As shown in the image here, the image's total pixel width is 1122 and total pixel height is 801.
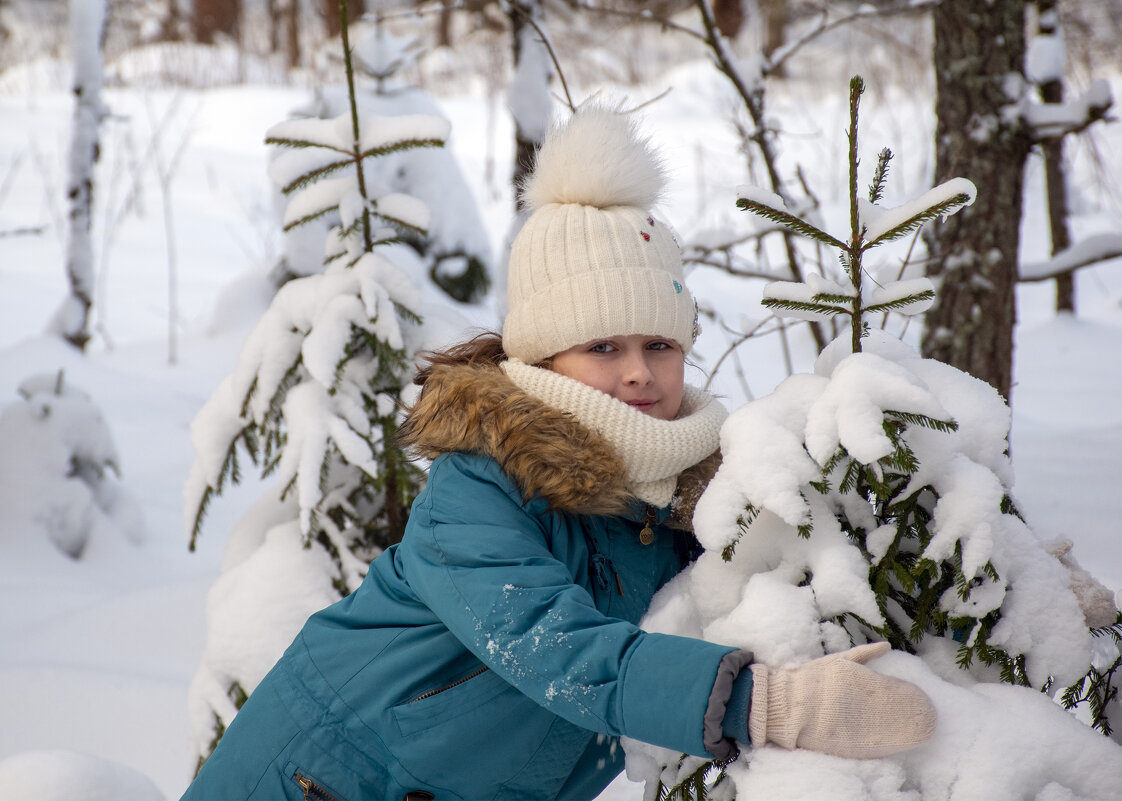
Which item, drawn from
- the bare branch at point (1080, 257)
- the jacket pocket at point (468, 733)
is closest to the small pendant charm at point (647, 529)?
the jacket pocket at point (468, 733)

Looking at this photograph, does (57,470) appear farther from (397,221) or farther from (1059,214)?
(1059,214)

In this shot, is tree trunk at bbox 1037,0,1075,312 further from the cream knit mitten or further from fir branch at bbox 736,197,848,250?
the cream knit mitten

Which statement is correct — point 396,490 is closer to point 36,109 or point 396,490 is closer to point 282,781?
point 282,781

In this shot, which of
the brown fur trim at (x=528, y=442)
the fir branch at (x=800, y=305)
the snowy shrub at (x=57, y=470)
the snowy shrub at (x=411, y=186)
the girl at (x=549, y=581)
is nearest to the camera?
the girl at (x=549, y=581)

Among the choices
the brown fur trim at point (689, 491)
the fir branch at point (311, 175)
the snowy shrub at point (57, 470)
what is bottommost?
the snowy shrub at point (57, 470)

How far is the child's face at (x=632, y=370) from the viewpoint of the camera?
161 cm

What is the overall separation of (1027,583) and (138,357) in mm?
7781

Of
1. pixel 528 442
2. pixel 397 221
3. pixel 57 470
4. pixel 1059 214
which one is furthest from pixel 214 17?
pixel 528 442

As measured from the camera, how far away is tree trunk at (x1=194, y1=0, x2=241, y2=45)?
20.0m

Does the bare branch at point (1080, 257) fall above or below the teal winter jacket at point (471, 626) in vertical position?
above

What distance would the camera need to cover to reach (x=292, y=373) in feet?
7.45

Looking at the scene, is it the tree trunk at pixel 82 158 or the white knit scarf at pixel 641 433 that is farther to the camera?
the tree trunk at pixel 82 158

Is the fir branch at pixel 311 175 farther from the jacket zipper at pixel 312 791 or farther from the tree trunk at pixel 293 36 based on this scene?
the tree trunk at pixel 293 36

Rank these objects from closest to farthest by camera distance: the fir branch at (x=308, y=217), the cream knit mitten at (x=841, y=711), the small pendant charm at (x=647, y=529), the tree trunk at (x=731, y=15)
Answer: the cream knit mitten at (x=841, y=711)
the small pendant charm at (x=647, y=529)
the fir branch at (x=308, y=217)
the tree trunk at (x=731, y=15)
